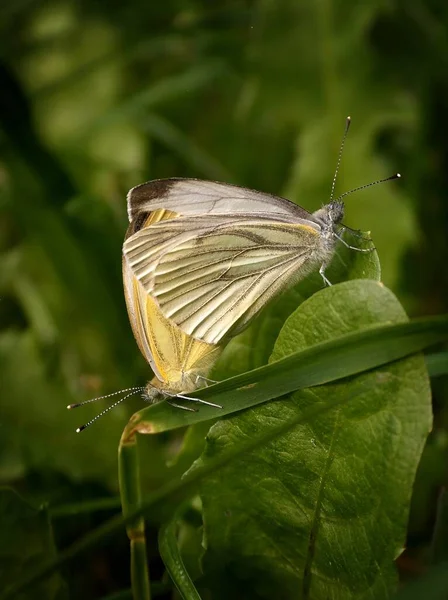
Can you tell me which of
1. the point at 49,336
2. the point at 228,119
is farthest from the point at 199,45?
the point at 49,336

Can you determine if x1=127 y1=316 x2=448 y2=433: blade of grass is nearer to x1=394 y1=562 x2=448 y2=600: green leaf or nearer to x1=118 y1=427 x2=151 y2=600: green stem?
x1=118 y1=427 x2=151 y2=600: green stem

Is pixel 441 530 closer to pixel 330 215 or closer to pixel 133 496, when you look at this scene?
pixel 133 496

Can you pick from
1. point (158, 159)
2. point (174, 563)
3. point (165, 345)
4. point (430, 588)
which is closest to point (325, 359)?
point (430, 588)

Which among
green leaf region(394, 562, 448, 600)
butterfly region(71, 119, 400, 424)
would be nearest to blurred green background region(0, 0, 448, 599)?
butterfly region(71, 119, 400, 424)

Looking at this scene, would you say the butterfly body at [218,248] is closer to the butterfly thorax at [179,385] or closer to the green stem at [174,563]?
the butterfly thorax at [179,385]

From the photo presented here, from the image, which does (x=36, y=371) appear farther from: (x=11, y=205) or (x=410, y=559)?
(x=410, y=559)

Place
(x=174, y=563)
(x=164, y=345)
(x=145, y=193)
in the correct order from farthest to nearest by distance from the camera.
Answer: (x=145, y=193) → (x=164, y=345) → (x=174, y=563)
